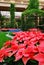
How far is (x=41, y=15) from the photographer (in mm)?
15141

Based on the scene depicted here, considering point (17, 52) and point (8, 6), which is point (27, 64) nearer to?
point (17, 52)

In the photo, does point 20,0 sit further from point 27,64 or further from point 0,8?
point 27,64

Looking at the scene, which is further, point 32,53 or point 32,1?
point 32,1

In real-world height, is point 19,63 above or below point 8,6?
above

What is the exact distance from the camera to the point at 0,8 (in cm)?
2306

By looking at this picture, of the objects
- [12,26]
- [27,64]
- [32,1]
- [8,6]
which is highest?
[27,64]

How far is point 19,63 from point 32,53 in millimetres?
125

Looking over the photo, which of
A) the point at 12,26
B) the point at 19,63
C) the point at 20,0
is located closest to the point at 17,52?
the point at 19,63

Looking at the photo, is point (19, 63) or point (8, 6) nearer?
point (19, 63)

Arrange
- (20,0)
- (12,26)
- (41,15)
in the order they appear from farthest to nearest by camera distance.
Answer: (20,0)
(12,26)
(41,15)

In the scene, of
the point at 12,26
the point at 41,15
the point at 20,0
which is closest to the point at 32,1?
the point at 41,15

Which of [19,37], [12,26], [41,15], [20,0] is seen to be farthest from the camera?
[20,0]

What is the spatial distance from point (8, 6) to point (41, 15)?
8915 mm

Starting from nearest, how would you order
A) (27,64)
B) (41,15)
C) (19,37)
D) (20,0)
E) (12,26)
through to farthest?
(27,64)
(19,37)
(41,15)
(12,26)
(20,0)
